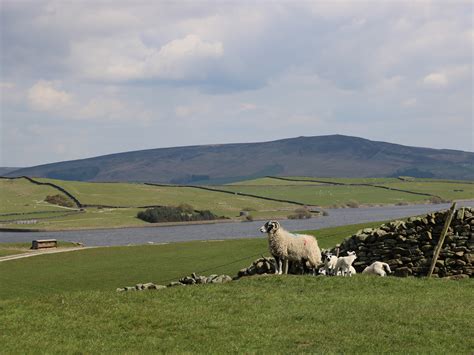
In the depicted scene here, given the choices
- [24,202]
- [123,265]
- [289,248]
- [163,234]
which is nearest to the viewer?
[289,248]

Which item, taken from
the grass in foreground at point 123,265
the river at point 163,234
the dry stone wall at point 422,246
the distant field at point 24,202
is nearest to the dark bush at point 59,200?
the distant field at point 24,202

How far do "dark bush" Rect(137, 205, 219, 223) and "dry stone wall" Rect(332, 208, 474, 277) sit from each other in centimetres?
13086

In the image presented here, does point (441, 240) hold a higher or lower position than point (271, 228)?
lower

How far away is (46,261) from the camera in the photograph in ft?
150

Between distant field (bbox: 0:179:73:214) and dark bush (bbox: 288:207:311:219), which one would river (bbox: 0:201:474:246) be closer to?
dark bush (bbox: 288:207:311:219)

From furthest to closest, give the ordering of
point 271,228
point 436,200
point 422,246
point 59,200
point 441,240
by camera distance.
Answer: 1. point 436,200
2. point 59,200
3. point 271,228
4. point 422,246
5. point 441,240

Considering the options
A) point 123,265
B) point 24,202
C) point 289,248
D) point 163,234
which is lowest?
point 163,234

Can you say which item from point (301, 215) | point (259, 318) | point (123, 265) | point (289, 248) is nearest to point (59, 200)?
point (301, 215)

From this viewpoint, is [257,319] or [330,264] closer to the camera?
[257,319]

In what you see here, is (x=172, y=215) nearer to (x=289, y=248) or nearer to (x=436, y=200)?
(x=436, y=200)

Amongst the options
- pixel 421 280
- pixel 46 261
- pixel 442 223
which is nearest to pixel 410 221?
pixel 442 223

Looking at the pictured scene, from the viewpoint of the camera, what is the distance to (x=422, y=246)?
1007 inches

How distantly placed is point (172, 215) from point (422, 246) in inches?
5485

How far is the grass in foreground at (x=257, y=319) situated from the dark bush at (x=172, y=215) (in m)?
136
